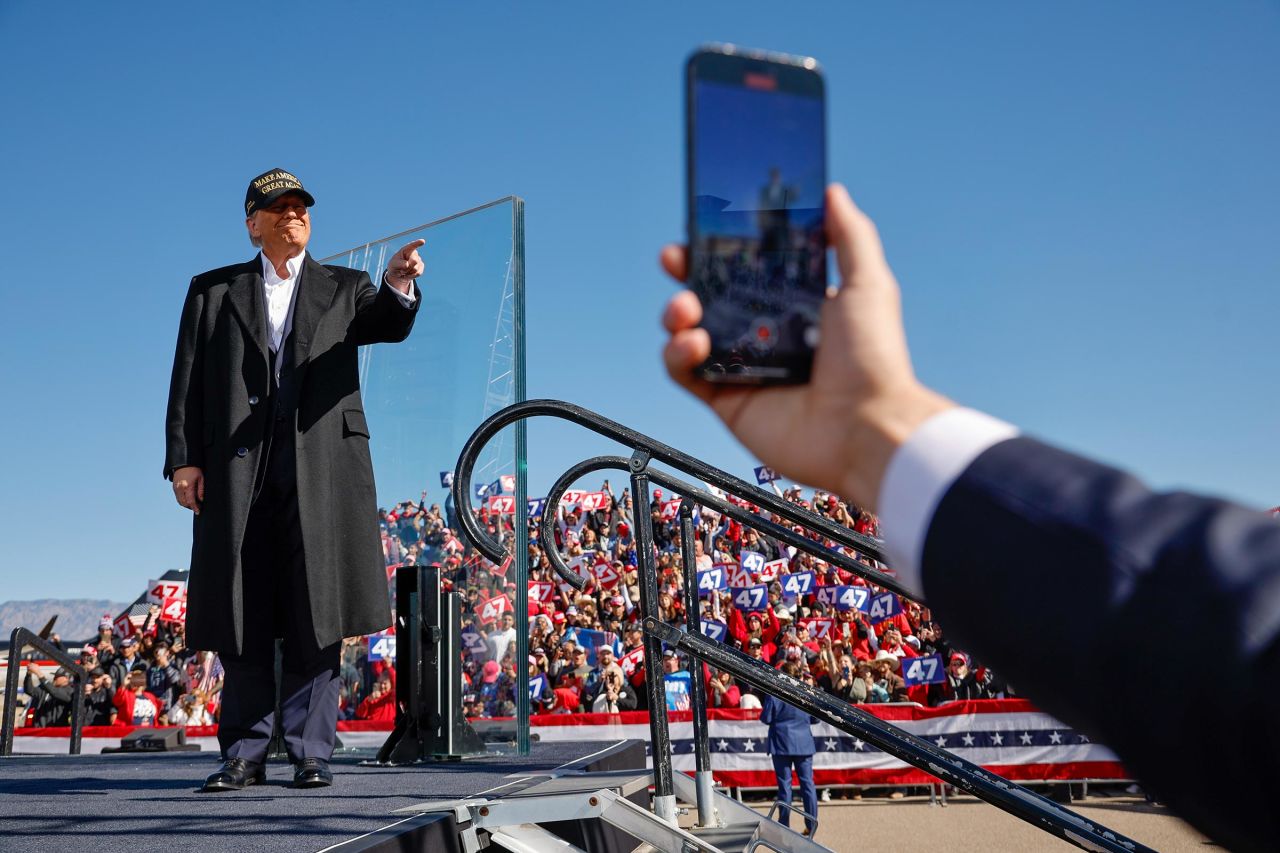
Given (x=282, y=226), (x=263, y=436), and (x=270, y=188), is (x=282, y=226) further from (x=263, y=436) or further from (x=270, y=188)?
(x=263, y=436)

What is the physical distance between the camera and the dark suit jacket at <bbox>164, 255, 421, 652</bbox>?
10.6ft

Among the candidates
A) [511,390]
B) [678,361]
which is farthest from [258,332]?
[678,361]

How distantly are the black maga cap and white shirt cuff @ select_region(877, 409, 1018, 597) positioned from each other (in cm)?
319

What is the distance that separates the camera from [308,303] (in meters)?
3.51

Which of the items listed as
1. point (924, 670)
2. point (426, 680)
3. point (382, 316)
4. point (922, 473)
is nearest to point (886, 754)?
point (924, 670)

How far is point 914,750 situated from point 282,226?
269cm

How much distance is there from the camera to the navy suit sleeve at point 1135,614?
46 cm

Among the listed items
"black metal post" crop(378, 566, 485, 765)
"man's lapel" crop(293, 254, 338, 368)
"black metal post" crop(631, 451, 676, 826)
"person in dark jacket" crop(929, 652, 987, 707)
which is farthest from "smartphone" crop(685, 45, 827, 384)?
"person in dark jacket" crop(929, 652, 987, 707)

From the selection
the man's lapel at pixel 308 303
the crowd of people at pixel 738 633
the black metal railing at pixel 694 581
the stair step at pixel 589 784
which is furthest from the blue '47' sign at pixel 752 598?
the black metal railing at pixel 694 581

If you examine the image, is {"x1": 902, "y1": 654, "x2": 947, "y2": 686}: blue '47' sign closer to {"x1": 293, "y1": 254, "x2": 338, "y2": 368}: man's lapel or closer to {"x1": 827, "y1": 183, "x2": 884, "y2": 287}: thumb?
{"x1": 293, "y1": 254, "x2": 338, "y2": 368}: man's lapel

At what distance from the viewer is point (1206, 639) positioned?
470mm

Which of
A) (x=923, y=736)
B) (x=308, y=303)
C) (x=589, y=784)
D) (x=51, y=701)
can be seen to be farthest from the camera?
(x=51, y=701)

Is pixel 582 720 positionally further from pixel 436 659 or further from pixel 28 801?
pixel 28 801

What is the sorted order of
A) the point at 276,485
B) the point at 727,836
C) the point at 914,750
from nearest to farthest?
1. the point at 914,750
2. the point at 727,836
3. the point at 276,485
